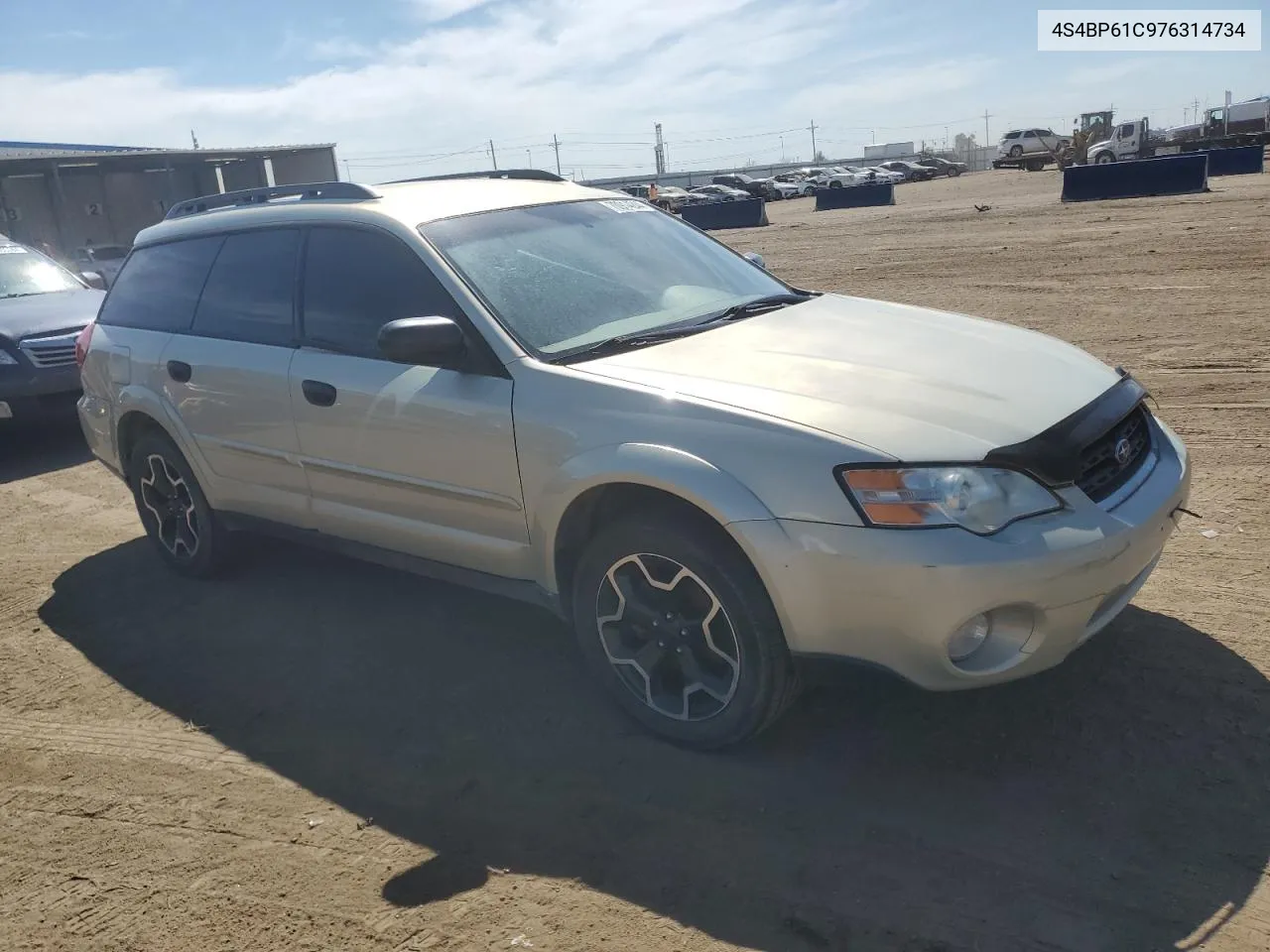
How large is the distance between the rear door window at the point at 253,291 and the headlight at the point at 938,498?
104 inches

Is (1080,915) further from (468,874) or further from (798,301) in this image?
(798,301)

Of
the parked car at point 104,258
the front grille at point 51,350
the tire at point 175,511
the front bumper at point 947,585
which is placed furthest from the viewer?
the parked car at point 104,258

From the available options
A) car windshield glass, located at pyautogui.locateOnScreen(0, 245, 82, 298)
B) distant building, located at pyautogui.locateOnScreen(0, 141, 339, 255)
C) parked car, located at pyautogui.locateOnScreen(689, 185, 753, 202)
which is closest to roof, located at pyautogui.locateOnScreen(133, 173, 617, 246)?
car windshield glass, located at pyautogui.locateOnScreen(0, 245, 82, 298)

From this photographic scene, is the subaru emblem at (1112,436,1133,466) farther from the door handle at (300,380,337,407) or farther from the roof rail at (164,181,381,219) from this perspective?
the roof rail at (164,181,381,219)

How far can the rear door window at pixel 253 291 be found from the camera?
14.7 ft

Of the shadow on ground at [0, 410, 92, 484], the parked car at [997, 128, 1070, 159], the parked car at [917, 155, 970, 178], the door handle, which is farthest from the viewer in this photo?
the parked car at [917, 155, 970, 178]

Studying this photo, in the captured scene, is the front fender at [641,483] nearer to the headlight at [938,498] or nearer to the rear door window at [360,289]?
the headlight at [938,498]

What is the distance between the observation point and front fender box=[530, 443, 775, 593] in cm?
299

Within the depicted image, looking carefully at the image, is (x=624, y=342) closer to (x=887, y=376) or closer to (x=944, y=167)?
(x=887, y=376)

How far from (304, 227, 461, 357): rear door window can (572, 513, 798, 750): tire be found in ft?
3.68

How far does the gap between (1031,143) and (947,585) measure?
60.3 metres

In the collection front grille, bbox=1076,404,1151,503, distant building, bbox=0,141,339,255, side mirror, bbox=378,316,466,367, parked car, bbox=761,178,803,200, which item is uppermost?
distant building, bbox=0,141,339,255

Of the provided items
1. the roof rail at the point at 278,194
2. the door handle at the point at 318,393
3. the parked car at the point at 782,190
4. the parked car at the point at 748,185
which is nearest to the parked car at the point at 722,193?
the parked car at the point at 748,185

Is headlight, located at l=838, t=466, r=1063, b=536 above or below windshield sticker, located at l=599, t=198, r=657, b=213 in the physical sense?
below
